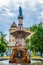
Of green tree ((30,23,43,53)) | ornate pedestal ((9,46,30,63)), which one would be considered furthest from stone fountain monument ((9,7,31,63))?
green tree ((30,23,43,53))

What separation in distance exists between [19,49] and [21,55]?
125 cm

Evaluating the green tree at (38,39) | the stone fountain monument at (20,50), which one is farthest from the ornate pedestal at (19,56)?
the green tree at (38,39)

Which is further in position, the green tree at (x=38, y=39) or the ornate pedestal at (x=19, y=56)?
the green tree at (x=38, y=39)

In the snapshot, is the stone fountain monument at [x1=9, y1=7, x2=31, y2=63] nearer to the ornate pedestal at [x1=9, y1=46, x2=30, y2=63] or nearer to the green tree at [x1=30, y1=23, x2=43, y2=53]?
the ornate pedestal at [x1=9, y1=46, x2=30, y2=63]

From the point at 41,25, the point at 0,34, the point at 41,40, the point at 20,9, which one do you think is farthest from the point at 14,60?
the point at 0,34

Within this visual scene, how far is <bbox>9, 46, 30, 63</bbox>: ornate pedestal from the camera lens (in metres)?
30.0

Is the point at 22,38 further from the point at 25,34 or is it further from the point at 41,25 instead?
the point at 41,25

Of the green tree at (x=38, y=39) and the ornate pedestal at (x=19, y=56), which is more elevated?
the green tree at (x=38, y=39)

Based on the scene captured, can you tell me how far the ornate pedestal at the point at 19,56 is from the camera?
30016mm

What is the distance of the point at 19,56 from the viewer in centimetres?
3072

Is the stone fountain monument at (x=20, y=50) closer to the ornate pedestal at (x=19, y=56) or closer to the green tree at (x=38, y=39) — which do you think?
the ornate pedestal at (x=19, y=56)

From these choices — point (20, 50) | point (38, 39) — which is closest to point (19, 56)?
point (20, 50)

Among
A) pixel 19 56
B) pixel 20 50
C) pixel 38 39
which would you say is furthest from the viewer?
pixel 38 39

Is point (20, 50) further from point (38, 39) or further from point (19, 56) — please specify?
point (38, 39)
